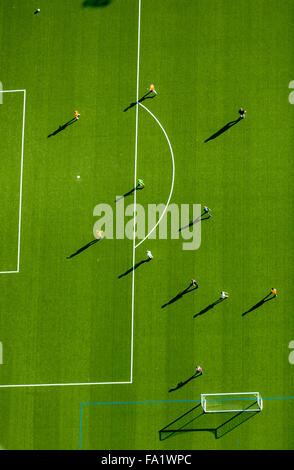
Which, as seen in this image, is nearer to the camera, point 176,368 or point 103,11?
point 176,368

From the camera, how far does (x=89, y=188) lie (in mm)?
34375

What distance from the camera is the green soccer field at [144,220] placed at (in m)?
33.0

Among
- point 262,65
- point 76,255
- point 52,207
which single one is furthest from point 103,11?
point 76,255

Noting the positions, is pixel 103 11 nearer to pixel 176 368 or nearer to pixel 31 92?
pixel 31 92

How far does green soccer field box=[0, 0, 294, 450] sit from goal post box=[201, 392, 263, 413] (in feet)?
1.02

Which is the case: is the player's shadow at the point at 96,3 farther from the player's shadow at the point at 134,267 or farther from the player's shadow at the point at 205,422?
the player's shadow at the point at 205,422

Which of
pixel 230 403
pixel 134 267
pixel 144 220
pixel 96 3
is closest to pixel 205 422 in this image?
pixel 230 403

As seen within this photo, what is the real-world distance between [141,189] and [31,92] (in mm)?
8715

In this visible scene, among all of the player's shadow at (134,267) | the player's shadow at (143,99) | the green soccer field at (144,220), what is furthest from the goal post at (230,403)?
the player's shadow at (143,99)

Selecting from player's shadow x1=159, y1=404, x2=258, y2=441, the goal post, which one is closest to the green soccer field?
player's shadow x1=159, y1=404, x2=258, y2=441

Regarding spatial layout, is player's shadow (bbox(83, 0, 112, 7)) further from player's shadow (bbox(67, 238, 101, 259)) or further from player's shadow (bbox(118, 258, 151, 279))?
player's shadow (bbox(118, 258, 151, 279))

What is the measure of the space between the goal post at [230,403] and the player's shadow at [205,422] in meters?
0.18

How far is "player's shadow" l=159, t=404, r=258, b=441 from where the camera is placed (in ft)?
108

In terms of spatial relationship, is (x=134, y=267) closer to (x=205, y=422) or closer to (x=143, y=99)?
(x=205, y=422)
